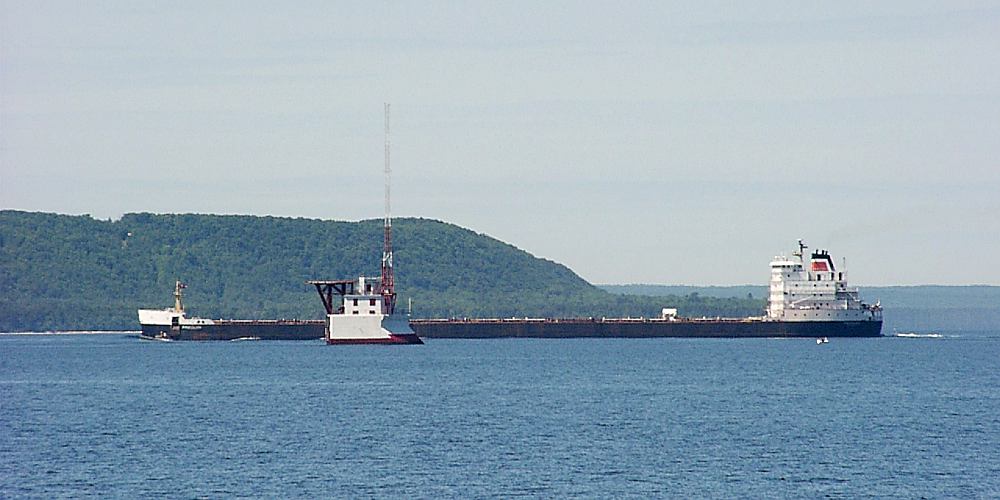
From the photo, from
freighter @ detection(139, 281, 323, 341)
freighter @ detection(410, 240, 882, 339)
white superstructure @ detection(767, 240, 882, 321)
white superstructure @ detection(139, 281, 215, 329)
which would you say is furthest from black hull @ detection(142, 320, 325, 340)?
white superstructure @ detection(767, 240, 882, 321)

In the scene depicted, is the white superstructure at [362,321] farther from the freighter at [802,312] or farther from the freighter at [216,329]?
the freighter at [802,312]

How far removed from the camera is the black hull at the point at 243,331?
163625mm

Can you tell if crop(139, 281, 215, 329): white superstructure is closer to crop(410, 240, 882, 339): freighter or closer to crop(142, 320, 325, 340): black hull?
crop(142, 320, 325, 340): black hull

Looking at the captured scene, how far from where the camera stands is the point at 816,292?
154000 mm

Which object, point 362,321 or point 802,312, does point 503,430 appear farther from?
point 802,312

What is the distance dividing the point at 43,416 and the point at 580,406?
24.2 metres

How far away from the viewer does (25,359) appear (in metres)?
138

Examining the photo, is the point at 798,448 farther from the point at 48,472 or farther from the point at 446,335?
the point at 446,335

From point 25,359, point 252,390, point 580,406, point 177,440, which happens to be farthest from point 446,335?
point 177,440

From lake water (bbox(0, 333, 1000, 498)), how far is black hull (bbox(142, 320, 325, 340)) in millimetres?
46847

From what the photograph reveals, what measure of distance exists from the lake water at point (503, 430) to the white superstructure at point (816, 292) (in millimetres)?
36725

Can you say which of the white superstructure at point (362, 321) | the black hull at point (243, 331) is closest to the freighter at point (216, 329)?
the black hull at point (243, 331)

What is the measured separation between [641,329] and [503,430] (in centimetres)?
10399

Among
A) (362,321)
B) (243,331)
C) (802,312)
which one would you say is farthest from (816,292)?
(243,331)
